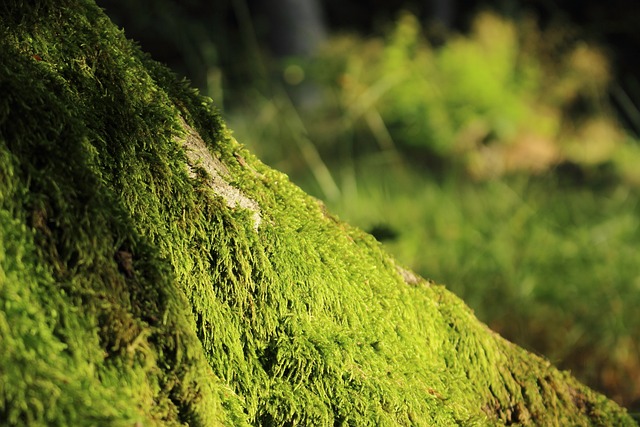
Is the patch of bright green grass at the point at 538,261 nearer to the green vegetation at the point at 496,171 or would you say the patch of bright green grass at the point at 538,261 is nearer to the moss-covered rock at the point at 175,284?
the green vegetation at the point at 496,171

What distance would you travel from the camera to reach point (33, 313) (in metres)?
0.87

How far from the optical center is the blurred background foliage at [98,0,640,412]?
3221mm

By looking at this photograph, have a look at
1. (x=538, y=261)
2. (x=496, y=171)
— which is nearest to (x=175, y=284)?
(x=538, y=261)

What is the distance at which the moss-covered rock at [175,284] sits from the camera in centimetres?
91

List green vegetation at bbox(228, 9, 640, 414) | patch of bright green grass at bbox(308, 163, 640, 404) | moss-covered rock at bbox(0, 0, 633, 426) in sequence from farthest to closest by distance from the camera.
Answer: green vegetation at bbox(228, 9, 640, 414)
patch of bright green grass at bbox(308, 163, 640, 404)
moss-covered rock at bbox(0, 0, 633, 426)

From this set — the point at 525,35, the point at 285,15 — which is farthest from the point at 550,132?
the point at 285,15

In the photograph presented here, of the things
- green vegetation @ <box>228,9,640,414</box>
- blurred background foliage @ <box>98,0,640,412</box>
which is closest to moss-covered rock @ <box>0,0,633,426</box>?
blurred background foliage @ <box>98,0,640,412</box>

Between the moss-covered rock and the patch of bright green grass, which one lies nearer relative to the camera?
the moss-covered rock

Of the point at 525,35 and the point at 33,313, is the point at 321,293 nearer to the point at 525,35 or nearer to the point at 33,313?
the point at 33,313

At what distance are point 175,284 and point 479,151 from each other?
201 inches

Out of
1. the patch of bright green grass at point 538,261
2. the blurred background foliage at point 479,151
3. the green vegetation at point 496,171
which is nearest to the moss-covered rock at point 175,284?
the blurred background foliage at point 479,151

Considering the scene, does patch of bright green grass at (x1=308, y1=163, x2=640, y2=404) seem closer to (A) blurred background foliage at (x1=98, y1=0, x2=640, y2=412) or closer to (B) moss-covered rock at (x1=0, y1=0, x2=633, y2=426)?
(A) blurred background foliage at (x1=98, y1=0, x2=640, y2=412)

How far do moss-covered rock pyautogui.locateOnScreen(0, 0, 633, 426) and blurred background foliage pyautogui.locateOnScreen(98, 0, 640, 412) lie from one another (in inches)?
27.6

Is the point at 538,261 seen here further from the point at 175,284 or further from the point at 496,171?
the point at 175,284
